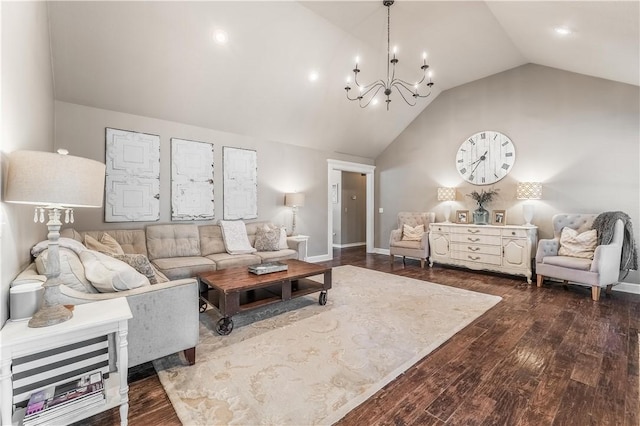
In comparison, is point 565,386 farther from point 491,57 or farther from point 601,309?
point 491,57

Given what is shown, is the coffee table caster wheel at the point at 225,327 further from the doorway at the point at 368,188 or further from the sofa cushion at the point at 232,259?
the doorway at the point at 368,188

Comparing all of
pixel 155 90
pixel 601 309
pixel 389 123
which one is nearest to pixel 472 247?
pixel 601 309

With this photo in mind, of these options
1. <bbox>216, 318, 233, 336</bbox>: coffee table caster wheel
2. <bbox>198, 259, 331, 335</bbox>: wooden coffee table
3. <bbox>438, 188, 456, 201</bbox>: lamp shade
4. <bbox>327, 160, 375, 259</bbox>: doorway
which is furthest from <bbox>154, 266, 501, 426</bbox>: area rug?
<bbox>327, 160, 375, 259</bbox>: doorway

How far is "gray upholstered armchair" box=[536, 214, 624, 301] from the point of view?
11.1ft

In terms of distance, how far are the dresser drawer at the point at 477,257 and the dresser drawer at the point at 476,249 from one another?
0.16 ft

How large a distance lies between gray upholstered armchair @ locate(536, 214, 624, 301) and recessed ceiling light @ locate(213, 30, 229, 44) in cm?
517

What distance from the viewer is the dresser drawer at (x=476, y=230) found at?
459cm

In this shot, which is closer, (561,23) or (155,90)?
(561,23)

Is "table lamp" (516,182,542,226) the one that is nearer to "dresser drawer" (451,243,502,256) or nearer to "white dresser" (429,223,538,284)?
"white dresser" (429,223,538,284)

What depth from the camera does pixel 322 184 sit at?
6121 mm

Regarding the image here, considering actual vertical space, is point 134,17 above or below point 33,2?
above

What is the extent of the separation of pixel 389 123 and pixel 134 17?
4.74 meters

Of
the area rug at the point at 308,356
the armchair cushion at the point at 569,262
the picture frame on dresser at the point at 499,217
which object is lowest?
the area rug at the point at 308,356

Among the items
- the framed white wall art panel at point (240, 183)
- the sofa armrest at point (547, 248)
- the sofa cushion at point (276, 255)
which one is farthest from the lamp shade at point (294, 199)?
the sofa armrest at point (547, 248)
